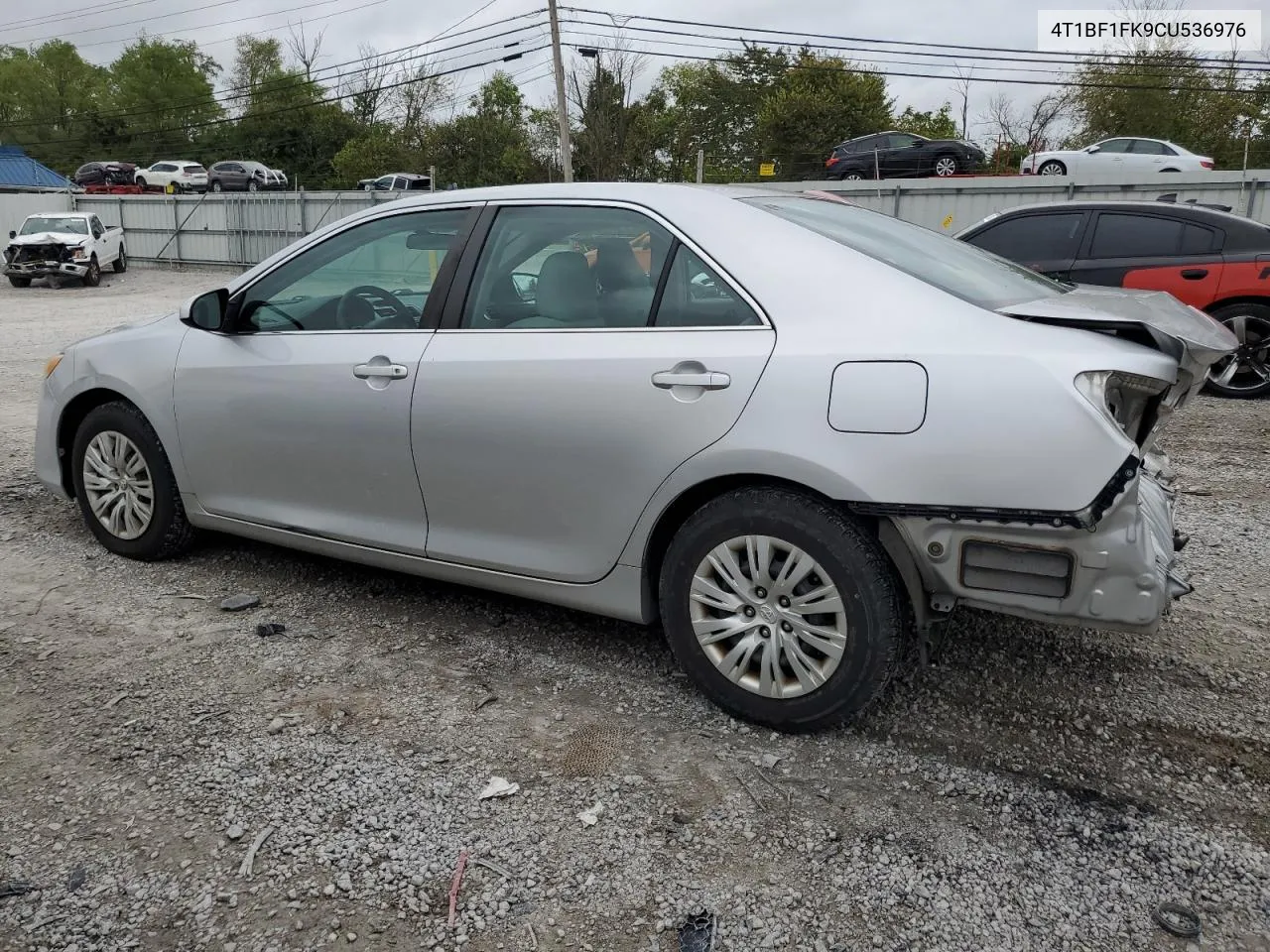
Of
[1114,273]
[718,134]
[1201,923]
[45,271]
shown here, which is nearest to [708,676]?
[1201,923]

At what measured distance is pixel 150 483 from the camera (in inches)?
168

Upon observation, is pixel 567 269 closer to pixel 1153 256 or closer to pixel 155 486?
pixel 155 486

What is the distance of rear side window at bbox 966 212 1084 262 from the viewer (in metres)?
8.67

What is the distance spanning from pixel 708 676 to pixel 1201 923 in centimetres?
138

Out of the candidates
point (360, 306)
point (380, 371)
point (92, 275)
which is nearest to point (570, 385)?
point (380, 371)

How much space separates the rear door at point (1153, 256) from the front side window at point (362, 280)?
6747mm

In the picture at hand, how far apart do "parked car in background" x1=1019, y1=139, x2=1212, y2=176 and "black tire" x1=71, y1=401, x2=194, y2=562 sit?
22799mm

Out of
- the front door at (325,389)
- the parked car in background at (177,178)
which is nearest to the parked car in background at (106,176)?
the parked car in background at (177,178)

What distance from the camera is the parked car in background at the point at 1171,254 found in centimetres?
811

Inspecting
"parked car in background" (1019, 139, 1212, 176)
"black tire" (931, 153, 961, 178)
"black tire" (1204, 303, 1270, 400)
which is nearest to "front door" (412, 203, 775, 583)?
"black tire" (1204, 303, 1270, 400)

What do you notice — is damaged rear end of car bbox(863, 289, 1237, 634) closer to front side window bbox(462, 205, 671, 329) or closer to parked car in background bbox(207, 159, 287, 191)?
front side window bbox(462, 205, 671, 329)

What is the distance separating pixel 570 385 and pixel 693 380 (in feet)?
1.41

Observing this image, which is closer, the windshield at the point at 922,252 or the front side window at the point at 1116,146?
the windshield at the point at 922,252

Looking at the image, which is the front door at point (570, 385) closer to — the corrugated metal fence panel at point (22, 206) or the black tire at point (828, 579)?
the black tire at point (828, 579)
